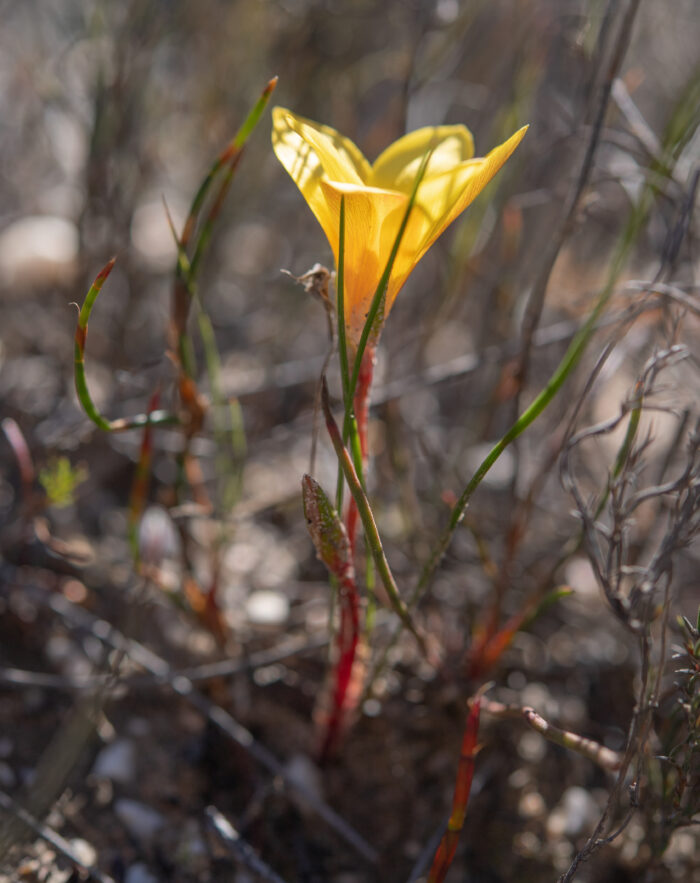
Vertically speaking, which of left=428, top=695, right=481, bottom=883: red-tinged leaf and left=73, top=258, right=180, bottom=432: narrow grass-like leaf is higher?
left=73, top=258, right=180, bottom=432: narrow grass-like leaf

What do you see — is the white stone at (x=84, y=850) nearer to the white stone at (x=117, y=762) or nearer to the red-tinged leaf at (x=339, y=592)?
the white stone at (x=117, y=762)

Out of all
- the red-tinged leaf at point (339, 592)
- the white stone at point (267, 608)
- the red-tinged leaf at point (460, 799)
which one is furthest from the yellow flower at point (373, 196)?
the white stone at point (267, 608)

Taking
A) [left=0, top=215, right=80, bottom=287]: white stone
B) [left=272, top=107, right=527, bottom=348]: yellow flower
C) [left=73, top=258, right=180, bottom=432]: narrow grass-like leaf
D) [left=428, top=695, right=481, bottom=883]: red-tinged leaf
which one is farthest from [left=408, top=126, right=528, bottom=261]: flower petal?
[left=0, top=215, right=80, bottom=287]: white stone

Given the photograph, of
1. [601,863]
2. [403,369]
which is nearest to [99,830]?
[601,863]

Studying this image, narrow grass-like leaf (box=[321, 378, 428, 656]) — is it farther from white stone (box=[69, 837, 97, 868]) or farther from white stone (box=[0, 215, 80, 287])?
white stone (box=[0, 215, 80, 287])

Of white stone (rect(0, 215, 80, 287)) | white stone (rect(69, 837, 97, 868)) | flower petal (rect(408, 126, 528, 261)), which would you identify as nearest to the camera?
flower petal (rect(408, 126, 528, 261))

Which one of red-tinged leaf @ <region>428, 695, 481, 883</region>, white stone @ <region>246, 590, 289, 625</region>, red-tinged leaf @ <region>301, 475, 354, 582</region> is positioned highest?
red-tinged leaf @ <region>301, 475, 354, 582</region>
